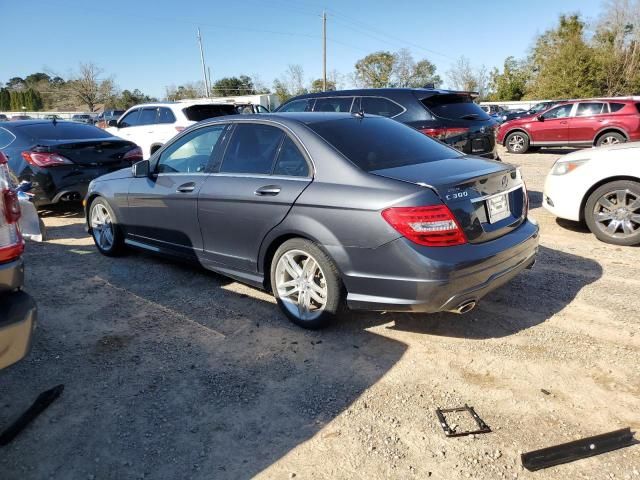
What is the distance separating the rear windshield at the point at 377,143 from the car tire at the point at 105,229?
2807mm

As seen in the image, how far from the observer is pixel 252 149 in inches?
157

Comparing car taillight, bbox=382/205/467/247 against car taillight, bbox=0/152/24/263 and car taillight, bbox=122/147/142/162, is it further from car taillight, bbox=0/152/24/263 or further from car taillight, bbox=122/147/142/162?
car taillight, bbox=122/147/142/162

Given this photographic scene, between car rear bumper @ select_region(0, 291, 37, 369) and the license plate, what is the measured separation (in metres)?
2.70

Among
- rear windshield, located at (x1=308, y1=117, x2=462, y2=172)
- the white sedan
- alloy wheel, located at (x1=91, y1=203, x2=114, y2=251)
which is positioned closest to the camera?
rear windshield, located at (x1=308, y1=117, x2=462, y2=172)

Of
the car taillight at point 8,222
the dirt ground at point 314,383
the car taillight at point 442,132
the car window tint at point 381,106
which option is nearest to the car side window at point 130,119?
the car window tint at point 381,106

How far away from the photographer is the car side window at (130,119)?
10992 millimetres

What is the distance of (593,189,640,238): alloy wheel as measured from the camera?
5.31 metres

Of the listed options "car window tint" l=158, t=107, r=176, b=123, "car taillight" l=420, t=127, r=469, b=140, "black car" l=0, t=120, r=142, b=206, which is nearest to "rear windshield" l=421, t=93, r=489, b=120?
"car taillight" l=420, t=127, r=469, b=140

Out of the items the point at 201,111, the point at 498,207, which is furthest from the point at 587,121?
the point at 498,207

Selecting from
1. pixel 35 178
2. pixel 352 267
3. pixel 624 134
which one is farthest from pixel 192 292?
pixel 624 134

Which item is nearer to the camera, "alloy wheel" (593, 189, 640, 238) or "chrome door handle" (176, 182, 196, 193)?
"chrome door handle" (176, 182, 196, 193)

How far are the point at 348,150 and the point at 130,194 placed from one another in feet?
8.63

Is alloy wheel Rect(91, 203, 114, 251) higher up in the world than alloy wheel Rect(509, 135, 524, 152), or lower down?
higher up

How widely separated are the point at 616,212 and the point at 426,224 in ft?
11.9
